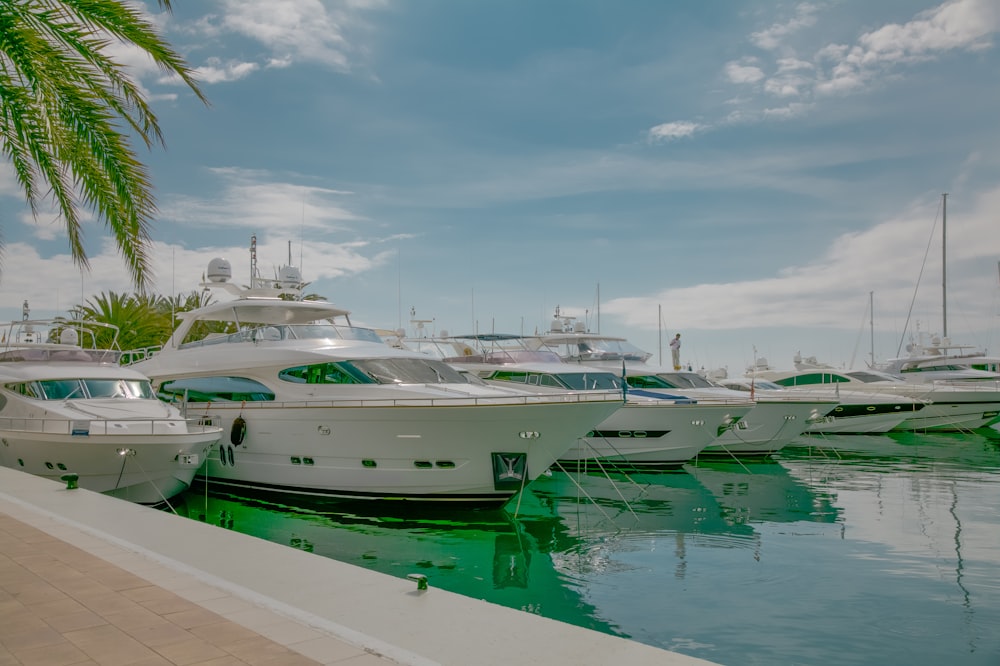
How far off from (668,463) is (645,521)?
311 inches

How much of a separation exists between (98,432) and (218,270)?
758 centimetres

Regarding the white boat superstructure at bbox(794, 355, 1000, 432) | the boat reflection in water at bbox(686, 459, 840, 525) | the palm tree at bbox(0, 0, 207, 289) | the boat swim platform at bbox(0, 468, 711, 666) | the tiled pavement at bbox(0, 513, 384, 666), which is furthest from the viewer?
the white boat superstructure at bbox(794, 355, 1000, 432)

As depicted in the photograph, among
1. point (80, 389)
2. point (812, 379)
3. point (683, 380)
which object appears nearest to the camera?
point (80, 389)

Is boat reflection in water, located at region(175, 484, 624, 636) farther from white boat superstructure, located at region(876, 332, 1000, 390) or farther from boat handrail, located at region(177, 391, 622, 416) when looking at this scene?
white boat superstructure, located at region(876, 332, 1000, 390)

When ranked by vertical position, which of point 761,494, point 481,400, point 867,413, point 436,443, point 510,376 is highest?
point 510,376

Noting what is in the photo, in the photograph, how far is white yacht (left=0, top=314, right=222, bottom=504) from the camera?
528 inches

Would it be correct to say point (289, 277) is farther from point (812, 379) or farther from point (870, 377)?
point (870, 377)

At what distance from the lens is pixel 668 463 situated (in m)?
21.4

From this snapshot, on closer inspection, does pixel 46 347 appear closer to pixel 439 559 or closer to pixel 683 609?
pixel 439 559

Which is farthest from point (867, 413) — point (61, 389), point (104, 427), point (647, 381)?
point (61, 389)

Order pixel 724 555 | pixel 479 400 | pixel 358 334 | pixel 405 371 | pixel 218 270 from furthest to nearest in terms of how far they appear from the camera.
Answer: pixel 218 270 → pixel 358 334 → pixel 405 371 → pixel 479 400 → pixel 724 555

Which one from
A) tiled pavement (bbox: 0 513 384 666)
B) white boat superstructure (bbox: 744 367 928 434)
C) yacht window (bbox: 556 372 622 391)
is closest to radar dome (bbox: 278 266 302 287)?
yacht window (bbox: 556 372 622 391)

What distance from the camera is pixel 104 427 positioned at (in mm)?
13602

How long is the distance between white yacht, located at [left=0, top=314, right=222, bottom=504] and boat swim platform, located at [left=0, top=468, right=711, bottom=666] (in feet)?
22.6
